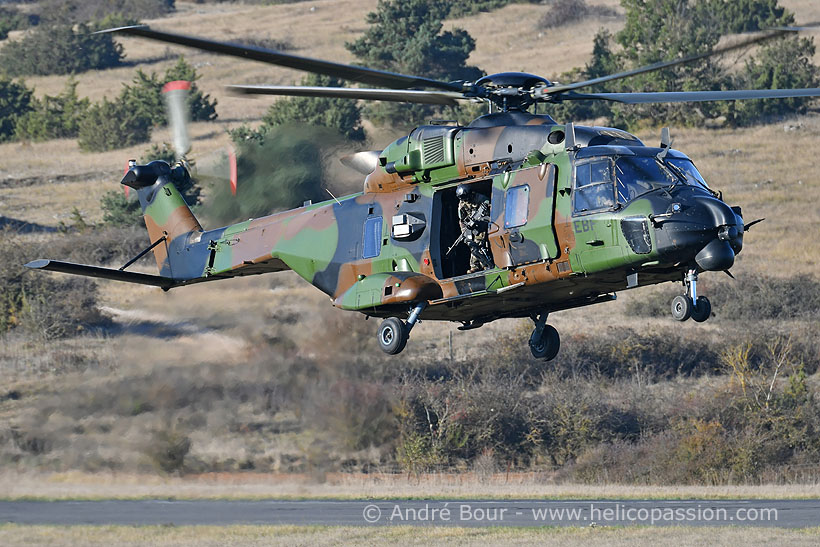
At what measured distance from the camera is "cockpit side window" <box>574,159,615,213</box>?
54.2ft

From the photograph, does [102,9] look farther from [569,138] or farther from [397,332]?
[569,138]

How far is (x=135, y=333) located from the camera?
25.4 meters

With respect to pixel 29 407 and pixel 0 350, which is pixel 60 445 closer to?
pixel 29 407

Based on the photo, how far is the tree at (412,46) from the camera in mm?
66125

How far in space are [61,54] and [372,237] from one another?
236ft

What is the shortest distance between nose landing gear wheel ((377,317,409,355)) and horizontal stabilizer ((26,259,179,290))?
4.93 meters

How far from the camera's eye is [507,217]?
17.4 m

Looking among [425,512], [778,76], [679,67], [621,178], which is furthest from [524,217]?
[778,76]

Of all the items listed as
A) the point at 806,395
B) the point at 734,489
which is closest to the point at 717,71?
the point at 806,395

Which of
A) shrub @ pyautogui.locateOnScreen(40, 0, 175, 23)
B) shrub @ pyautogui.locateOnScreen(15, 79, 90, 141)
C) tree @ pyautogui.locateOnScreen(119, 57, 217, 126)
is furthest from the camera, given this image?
shrub @ pyautogui.locateOnScreen(40, 0, 175, 23)

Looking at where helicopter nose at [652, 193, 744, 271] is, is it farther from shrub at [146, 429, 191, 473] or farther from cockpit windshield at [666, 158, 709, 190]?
shrub at [146, 429, 191, 473]

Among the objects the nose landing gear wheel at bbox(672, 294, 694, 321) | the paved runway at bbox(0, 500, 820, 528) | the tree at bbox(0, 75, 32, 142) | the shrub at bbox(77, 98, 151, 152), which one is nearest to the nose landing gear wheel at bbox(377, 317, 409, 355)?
the nose landing gear wheel at bbox(672, 294, 694, 321)

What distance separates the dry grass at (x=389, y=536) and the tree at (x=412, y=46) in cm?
4112

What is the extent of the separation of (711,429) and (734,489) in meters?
2.43
